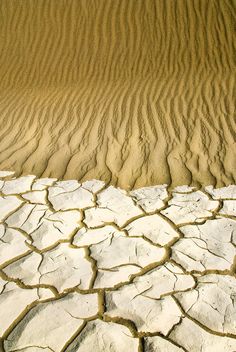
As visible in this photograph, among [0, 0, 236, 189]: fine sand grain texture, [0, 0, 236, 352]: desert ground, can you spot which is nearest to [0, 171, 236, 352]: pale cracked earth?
[0, 0, 236, 352]: desert ground

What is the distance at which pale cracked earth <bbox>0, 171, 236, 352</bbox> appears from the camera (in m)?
1.93

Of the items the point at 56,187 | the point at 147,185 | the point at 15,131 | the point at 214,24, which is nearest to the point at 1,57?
the point at 15,131

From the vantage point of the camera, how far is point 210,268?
7.80 feet

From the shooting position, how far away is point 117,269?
2414 mm

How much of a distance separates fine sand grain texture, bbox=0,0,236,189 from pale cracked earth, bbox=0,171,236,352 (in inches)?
17.7

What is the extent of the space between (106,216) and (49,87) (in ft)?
13.0

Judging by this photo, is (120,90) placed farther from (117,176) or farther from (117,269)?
(117,269)

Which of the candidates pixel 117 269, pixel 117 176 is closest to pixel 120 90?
pixel 117 176

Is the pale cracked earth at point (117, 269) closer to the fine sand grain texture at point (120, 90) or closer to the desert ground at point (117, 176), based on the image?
the desert ground at point (117, 176)

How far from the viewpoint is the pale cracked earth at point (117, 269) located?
1.93 m

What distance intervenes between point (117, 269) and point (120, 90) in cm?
396

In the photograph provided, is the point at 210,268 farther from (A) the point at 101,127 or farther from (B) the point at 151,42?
(B) the point at 151,42

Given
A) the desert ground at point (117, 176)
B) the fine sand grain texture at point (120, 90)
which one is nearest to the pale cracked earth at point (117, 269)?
the desert ground at point (117, 176)

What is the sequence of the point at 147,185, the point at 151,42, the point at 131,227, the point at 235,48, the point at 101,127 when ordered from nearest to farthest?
1. the point at 131,227
2. the point at 147,185
3. the point at 101,127
4. the point at 235,48
5. the point at 151,42
